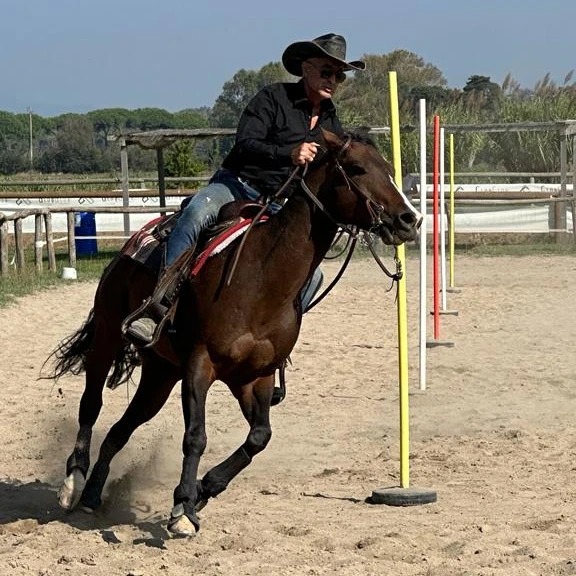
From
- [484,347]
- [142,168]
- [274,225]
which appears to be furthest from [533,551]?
[142,168]

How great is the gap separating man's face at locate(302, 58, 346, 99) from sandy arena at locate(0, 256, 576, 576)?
2.35m

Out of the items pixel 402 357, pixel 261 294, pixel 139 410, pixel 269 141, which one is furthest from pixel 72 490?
pixel 269 141

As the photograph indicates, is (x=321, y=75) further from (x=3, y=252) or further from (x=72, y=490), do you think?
(x=3, y=252)

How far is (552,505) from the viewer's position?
268 inches

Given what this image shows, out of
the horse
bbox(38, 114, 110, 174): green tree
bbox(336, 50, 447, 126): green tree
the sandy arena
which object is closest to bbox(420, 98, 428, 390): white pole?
the sandy arena

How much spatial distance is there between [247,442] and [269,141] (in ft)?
5.46

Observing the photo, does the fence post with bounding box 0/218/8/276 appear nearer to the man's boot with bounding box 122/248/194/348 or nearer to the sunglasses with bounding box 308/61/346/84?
the man's boot with bounding box 122/248/194/348

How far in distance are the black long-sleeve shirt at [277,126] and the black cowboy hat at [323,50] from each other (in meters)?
0.17

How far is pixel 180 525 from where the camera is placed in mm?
6098

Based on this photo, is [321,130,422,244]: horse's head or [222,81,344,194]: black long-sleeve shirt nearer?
[321,130,422,244]: horse's head

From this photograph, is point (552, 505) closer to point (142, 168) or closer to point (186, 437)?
point (186, 437)

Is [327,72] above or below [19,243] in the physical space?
above

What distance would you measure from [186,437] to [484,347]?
7.59 metres

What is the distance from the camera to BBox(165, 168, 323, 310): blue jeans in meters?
6.71
